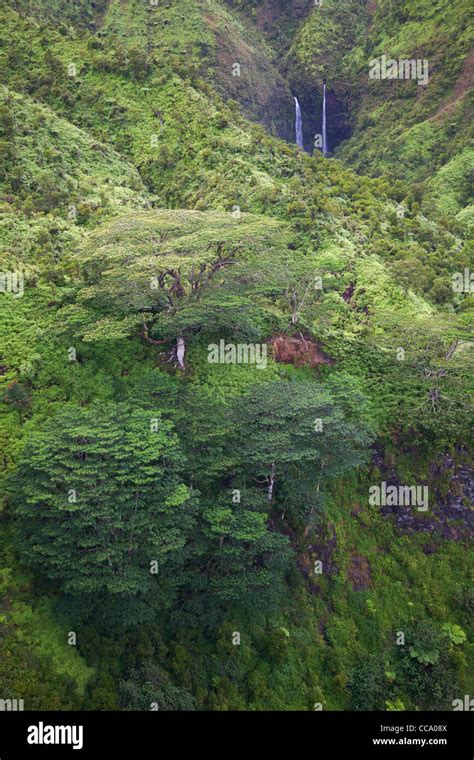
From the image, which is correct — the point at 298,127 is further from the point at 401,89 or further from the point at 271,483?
the point at 271,483

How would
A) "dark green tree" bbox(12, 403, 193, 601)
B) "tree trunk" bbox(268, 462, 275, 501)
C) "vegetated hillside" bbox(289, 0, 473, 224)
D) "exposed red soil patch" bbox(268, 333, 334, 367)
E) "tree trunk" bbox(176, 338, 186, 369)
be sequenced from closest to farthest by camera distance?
"dark green tree" bbox(12, 403, 193, 601), "tree trunk" bbox(268, 462, 275, 501), "tree trunk" bbox(176, 338, 186, 369), "exposed red soil patch" bbox(268, 333, 334, 367), "vegetated hillside" bbox(289, 0, 473, 224)

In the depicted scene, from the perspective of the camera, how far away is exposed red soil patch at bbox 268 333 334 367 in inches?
826

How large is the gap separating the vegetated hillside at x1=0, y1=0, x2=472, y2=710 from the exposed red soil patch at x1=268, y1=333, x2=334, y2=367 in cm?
9

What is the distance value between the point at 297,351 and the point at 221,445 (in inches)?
281

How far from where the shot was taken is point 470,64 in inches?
2111

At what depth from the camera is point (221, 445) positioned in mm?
15219

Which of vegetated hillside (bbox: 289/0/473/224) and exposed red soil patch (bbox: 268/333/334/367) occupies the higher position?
vegetated hillside (bbox: 289/0/473/224)

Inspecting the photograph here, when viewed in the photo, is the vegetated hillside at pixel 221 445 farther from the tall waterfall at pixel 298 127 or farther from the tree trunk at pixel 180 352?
the tall waterfall at pixel 298 127

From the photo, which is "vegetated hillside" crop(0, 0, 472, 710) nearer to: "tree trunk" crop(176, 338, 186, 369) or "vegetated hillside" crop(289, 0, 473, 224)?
"tree trunk" crop(176, 338, 186, 369)

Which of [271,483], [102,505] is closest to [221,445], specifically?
[271,483]

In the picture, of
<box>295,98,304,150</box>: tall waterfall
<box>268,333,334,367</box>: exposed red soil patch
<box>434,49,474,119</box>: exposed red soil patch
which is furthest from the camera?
<box>295,98,304,150</box>: tall waterfall

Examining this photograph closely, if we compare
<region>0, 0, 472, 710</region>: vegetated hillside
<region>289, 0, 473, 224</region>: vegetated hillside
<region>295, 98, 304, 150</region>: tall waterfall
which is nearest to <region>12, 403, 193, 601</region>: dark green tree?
<region>0, 0, 472, 710</region>: vegetated hillside

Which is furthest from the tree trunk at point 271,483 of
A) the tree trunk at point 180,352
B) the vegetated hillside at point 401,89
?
the vegetated hillside at point 401,89
